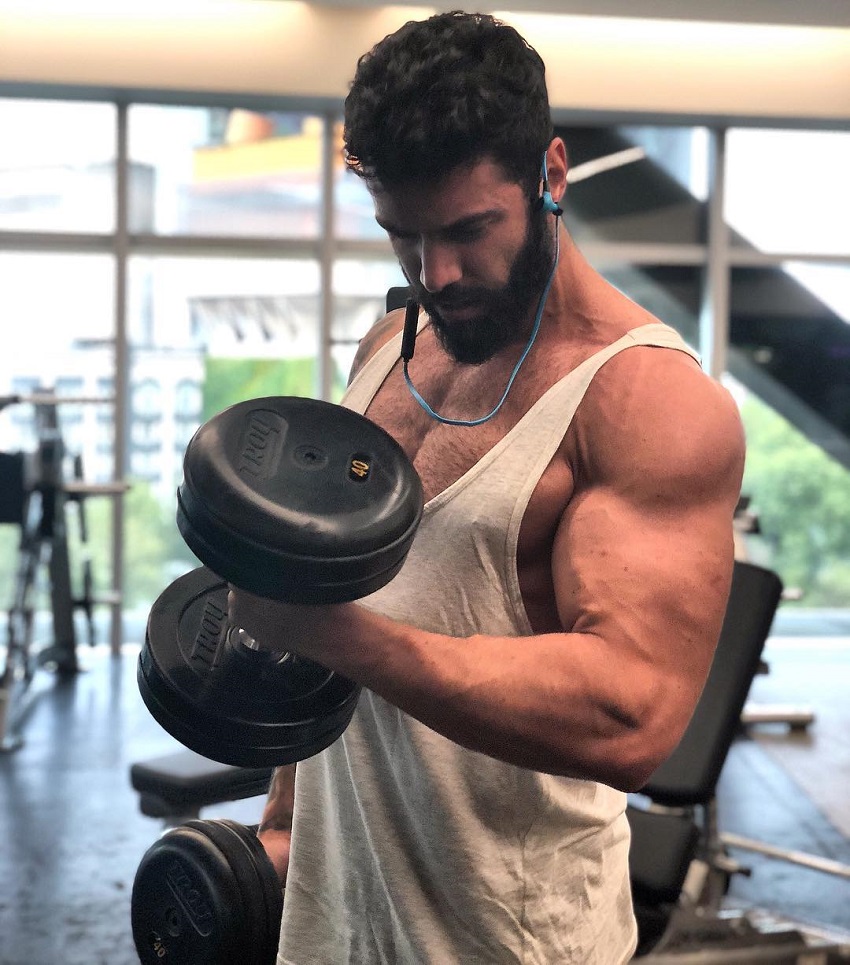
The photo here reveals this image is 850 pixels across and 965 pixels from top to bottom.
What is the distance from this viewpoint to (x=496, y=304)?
94cm

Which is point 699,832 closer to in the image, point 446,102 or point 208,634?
point 208,634

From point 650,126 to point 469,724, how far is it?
5.51 meters

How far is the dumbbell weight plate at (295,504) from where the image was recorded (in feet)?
2.35

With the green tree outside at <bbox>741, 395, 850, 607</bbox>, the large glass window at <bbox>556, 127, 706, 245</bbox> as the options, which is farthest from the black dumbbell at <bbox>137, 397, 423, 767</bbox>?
the green tree outside at <bbox>741, 395, 850, 607</bbox>

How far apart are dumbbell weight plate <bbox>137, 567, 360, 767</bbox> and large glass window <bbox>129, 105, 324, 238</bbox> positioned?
4930mm

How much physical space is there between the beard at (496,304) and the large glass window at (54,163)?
16.1 ft

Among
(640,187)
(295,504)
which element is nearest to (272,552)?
(295,504)

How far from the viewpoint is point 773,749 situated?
414 cm

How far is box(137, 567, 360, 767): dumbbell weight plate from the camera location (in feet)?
2.78

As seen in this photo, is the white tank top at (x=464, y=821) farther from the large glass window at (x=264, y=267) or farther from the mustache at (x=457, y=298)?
the large glass window at (x=264, y=267)

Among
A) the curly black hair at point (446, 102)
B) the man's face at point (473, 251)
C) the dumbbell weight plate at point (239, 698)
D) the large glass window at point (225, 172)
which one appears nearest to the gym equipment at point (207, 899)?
the dumbbell weight plate at point (239, 698)

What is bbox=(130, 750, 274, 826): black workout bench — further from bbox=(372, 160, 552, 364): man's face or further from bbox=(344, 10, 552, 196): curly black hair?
bbox=(344, 10, 552, 196): curly black hair

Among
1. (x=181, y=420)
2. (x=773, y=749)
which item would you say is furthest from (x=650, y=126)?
(x=773, y=749)

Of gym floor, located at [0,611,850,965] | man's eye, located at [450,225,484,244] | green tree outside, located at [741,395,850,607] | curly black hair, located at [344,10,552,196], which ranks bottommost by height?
gym floor, located at [0,611,850,965]
